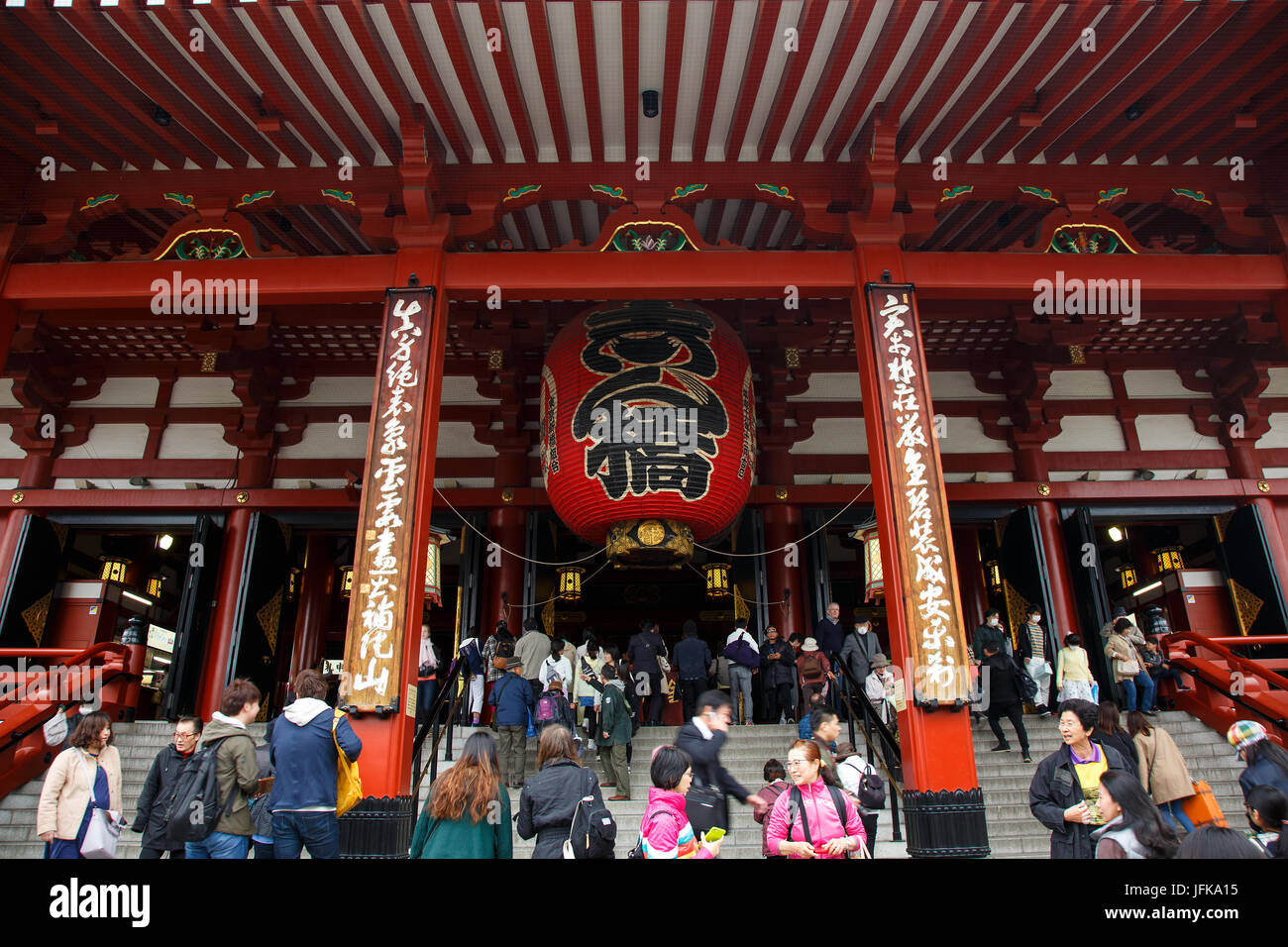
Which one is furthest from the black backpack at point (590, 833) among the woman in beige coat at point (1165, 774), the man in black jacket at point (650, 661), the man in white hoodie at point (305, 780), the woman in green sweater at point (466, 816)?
the man in black jacket at point (650, 661)

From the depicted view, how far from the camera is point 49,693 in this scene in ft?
24.4

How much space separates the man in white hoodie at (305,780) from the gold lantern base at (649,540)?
3340 mm

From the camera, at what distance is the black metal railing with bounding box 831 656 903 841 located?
20.2 ft

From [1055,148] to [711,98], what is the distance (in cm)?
324

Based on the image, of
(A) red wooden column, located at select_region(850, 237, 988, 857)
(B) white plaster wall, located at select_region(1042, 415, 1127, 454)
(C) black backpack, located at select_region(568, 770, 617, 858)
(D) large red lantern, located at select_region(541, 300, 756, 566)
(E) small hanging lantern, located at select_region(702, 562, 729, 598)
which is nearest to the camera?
(C) black backpack, located at select_region(568, 770, 617, 858)

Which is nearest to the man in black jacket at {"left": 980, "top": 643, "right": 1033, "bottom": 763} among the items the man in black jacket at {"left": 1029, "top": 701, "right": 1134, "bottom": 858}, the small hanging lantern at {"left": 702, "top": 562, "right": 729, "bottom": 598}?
the man in black jacket at {"left": 1029, "top": 701, "right": 1134, "bottom": 858}

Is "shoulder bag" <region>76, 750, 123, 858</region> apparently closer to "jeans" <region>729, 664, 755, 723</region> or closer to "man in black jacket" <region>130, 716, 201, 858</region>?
"man in black jacket" <region>130, 716, 201, 858</region>

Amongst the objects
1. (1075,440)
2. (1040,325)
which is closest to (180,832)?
(1040,325)

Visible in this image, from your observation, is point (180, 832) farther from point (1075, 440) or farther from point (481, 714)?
point (1075, 440)

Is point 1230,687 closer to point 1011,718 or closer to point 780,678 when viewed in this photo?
A: point 1011,718

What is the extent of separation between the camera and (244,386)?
1077 centimetres

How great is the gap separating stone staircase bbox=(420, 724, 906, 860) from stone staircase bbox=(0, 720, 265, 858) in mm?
2308

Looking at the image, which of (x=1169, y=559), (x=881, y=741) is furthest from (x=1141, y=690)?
(x=1169, y=559)

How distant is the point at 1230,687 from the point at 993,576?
3830 mm
